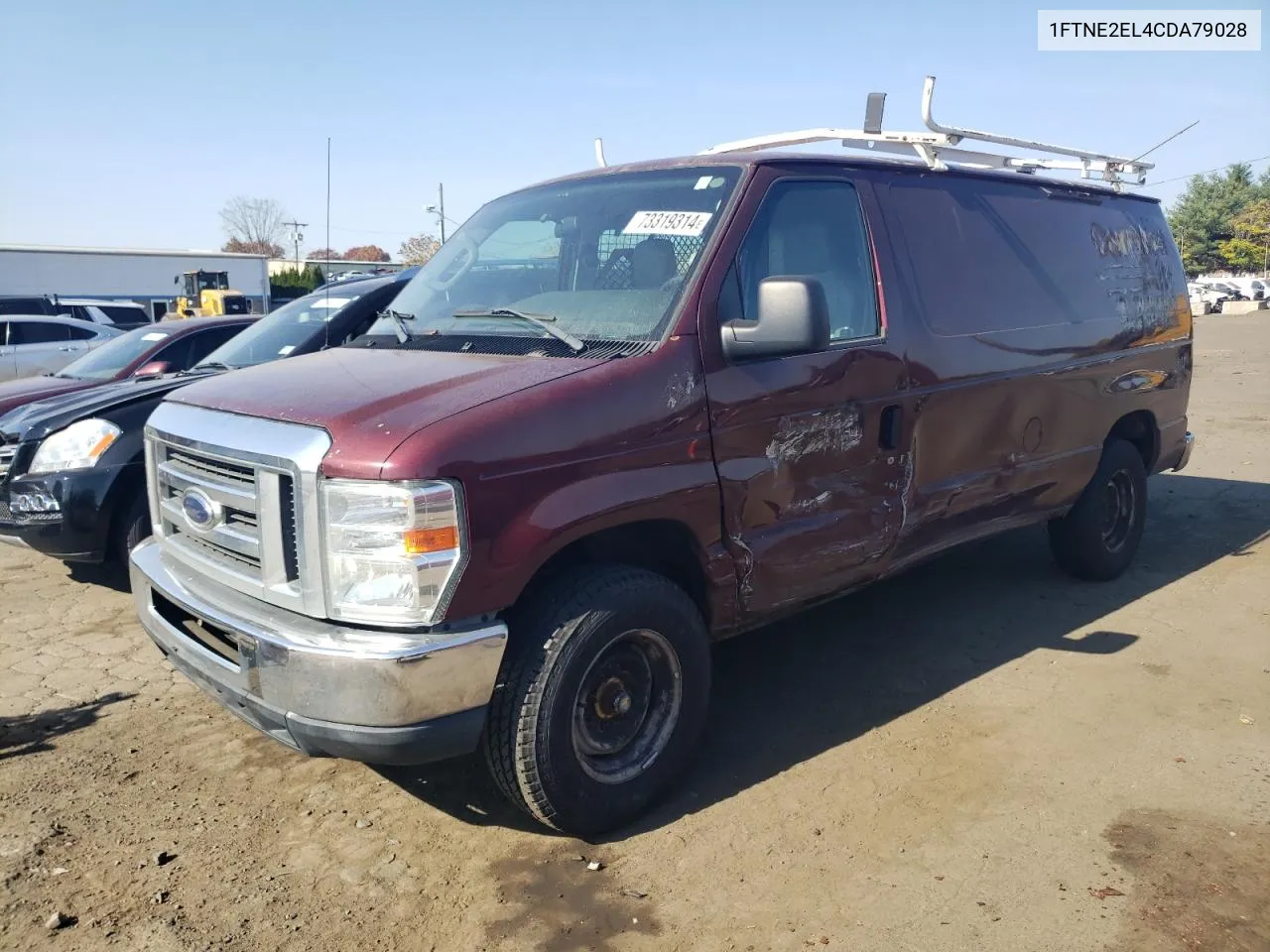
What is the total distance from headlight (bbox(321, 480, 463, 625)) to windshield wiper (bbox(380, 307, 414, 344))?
49.2 inches

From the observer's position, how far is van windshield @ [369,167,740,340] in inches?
138

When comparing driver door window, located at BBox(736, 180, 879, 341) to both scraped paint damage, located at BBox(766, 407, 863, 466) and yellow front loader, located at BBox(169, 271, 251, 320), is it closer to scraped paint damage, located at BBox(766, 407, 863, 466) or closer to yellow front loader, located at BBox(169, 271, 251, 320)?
scraped paint damage, located at BBox(766, 407, 863, 466)

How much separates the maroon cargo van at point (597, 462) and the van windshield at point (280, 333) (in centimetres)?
252

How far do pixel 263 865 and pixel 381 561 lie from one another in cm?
115

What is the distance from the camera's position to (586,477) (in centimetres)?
299

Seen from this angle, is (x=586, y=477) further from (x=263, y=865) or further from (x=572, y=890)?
(x=263, y=865)

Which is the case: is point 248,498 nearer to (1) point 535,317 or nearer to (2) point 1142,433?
(1) point 535,317

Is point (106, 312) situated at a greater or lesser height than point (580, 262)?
lesser

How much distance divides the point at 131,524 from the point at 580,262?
10.5 feet

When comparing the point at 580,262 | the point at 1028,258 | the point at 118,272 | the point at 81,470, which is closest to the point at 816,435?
the point at 580,262

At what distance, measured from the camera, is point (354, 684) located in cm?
271

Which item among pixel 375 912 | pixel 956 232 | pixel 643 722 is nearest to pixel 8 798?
pixel 375 912

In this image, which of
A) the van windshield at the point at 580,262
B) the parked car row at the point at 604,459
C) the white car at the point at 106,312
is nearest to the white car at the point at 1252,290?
the white car at the point at 106,312

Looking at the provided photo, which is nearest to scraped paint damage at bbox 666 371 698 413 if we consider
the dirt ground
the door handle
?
the door handle
